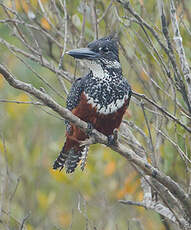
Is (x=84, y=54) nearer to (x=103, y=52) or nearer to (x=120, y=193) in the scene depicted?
(x=103, y=52)

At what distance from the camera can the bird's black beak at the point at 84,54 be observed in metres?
3.55

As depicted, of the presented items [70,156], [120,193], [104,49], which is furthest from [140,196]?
[104,49]

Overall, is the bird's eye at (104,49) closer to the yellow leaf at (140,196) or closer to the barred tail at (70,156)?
the barred tail at (70,156)

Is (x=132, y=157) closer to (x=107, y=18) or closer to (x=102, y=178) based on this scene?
(x=107, y=18)

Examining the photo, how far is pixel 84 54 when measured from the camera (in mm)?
3670

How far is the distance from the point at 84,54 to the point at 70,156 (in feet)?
3.48

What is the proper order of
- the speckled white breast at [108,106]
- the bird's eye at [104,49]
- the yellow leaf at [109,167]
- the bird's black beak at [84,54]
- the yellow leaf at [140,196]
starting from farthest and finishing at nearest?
the yellow leaf at [109,167], the yellow leaf at [140,196], the bird's eye at [104,49], the speckled white breast at [108,106], the bird's black beak at [84,54]

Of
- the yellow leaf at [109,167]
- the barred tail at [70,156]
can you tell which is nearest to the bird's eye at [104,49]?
the barred tail at [70,156]

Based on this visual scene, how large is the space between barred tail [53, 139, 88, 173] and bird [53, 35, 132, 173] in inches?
10.5

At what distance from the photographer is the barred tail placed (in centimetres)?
429

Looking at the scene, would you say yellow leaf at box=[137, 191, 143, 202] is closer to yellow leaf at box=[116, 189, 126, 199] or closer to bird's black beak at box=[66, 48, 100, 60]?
yellow leaf at box=[116, 189, 126, 199]

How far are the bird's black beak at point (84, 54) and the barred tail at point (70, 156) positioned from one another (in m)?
0.79

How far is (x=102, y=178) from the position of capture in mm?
5988

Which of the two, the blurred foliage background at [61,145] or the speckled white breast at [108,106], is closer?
the speckled white breast at [108,106]
